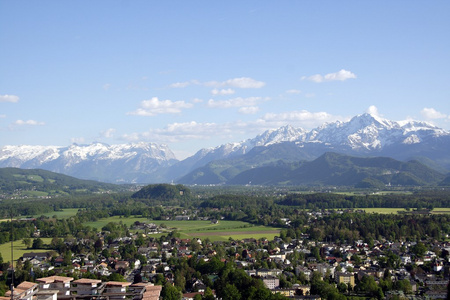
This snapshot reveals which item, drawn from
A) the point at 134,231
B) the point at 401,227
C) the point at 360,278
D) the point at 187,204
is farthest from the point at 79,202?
the point at 360,278

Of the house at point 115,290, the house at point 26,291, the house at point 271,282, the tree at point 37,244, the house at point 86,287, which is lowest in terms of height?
the house at point 271,282

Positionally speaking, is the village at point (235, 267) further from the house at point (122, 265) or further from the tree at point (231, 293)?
the tree at point (231, 293)

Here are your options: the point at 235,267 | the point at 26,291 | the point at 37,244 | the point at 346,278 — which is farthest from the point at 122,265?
the point at 26,291

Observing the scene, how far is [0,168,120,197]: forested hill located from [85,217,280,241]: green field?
79628 millimetres

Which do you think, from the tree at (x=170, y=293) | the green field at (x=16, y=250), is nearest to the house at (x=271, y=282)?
the tree at (x=170, y=293)

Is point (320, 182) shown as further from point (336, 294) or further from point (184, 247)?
point (336, 294)

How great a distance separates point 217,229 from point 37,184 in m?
118

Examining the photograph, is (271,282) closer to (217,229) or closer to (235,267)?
(235,267)

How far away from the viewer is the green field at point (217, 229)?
6281 centimetres

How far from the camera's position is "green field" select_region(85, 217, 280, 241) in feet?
206

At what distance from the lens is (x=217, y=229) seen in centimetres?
7044

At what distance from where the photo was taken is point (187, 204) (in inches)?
4397

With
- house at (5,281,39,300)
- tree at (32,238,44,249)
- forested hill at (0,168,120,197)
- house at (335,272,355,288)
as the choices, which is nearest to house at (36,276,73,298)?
house at (5,281,39,300)

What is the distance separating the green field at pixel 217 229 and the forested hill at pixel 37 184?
79628 millimetres
